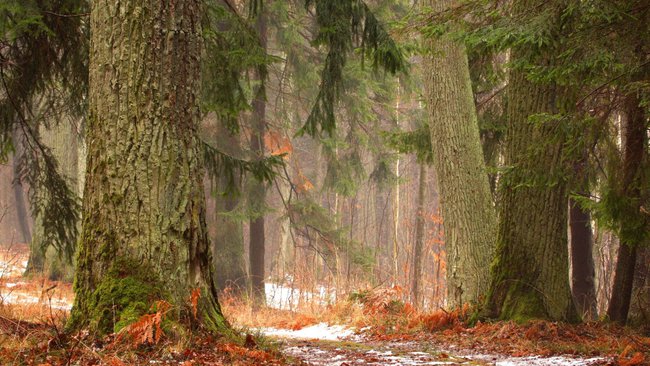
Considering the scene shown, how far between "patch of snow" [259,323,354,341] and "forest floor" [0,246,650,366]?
0.02 meters

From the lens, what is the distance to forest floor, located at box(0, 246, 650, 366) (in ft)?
13.6

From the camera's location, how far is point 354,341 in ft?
27.0

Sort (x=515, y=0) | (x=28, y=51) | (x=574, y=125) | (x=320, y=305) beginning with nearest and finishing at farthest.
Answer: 1. (x=574, y=125)
2. (x=515, y=0)
3. (x=28, y=51)
4. (x=320, y=305)

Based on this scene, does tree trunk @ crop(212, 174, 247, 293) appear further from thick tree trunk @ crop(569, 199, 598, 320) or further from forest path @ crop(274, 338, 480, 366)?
forest path @ crop(274, 338, 480, 366)

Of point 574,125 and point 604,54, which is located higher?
point 604,54

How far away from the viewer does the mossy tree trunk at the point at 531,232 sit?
7.11 metres

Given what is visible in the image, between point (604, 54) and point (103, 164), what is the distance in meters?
3.66

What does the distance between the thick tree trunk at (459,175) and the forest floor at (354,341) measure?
608 millimetres

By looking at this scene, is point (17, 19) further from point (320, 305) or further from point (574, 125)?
point (320, 305)

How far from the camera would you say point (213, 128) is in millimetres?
16266

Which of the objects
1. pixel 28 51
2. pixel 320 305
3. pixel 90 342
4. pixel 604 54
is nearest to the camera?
pixel 90 342

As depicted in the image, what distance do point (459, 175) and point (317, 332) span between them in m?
3.12

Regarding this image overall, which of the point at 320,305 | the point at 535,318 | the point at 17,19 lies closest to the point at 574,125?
the point at 535,318

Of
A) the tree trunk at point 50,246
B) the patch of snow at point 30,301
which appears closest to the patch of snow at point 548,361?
the patch of snow at point 30,301
